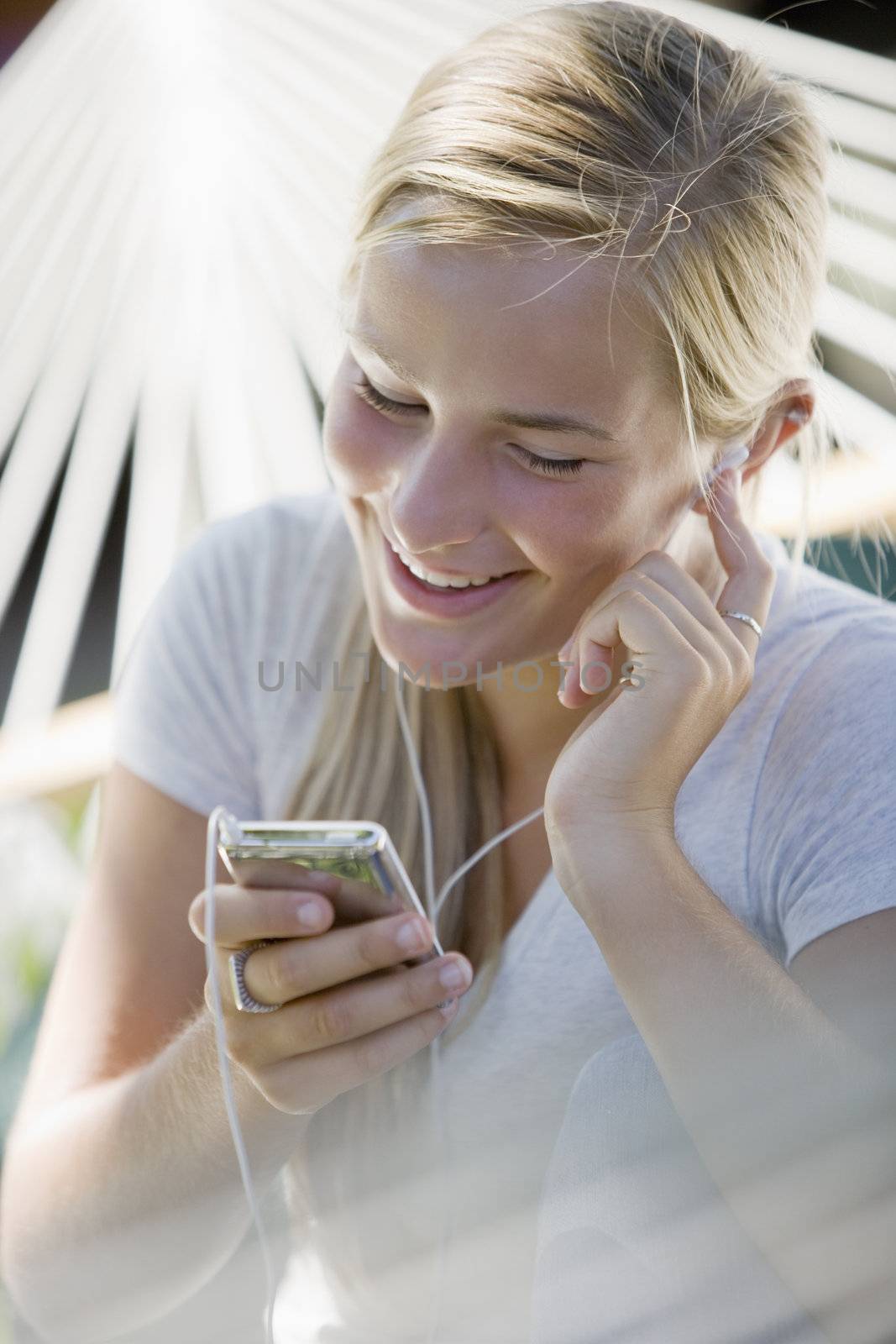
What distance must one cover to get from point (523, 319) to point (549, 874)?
0.44 meters

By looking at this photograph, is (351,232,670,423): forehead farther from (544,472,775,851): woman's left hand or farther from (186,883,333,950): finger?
(186,883,333,950): finger

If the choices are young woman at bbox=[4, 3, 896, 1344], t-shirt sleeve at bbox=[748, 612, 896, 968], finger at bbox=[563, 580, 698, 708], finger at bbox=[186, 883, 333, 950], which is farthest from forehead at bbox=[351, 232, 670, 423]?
finger at bbox=[186, 883, 333, 950]

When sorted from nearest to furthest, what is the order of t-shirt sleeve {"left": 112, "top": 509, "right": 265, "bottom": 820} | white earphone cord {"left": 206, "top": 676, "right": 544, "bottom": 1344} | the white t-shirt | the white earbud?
white earphone cord {"left": 206, "top": 676, "right": 544, "bottom": 1344} → the white t-shirt → the white earbud → t-shirt sleeve {"left": 112, "top": 509, "right": 265, "bottom": 820}

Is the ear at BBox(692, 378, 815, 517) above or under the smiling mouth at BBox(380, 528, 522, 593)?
above

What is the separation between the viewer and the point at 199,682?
1119 mm

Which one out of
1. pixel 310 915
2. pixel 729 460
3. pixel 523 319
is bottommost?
pixel 310 915

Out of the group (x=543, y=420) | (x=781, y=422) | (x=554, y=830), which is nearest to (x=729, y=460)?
(x=781, y=422)

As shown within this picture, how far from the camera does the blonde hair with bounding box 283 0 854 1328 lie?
0.82 meters

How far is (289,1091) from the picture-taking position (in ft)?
2.58

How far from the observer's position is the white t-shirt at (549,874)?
0.84m

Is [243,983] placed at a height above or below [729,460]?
below

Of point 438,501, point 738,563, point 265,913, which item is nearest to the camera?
point 265,913

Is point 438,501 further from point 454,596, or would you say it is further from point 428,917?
point 428,917

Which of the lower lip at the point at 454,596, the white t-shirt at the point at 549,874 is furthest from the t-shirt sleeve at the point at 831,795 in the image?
the lower lip at the point at 454,596
